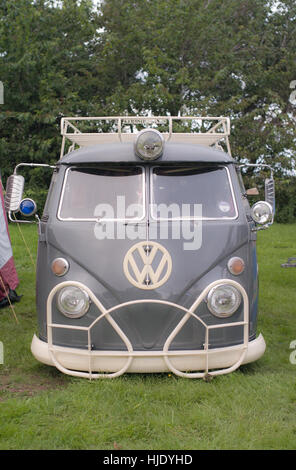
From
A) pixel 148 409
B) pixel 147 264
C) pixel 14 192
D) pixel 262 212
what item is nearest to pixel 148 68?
pixel 14 192

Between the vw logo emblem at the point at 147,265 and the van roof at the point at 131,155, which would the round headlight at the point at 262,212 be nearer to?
the van roof at the point at 131,155

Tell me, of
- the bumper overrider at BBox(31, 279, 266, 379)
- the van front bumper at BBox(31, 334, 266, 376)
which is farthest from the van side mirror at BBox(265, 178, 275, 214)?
the van front bumper at BBox(31, 334, 266, 376)

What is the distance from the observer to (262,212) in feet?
14.8

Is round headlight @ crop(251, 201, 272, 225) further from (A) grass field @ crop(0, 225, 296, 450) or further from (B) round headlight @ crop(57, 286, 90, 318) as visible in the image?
(B) round headlight @ crop(57, 286, 90, 318)

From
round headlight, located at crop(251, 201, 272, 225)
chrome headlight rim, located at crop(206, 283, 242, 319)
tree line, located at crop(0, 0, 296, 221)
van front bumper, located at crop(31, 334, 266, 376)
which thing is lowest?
van front bumper, located at crop(31, 334, 266, 376)

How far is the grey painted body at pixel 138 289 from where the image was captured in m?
4.06

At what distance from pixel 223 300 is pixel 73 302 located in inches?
49.2

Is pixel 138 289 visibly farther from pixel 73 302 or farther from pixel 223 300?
pixel 223 300

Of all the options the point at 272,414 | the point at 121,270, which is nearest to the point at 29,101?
the point at 121,270

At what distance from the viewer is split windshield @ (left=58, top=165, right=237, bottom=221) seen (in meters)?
4.50

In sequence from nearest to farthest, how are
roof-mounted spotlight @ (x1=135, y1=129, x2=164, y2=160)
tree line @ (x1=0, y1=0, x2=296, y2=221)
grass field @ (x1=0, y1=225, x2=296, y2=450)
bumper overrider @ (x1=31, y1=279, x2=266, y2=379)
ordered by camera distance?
grass field @ (x1=0, y1=225, x2=296, y2=450) → bumper overrider @ (x1=31, y1=279, x2=266, y2=379) → roof-mounted spotlight @ (x1=135, y1=129, x2=164, y2=160) → tree line @ (x1=0, y1=0, x2=296, y2=221)

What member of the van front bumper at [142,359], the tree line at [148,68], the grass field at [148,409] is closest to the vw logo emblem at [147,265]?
the van front bumper at [142,359]

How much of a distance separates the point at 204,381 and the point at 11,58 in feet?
51.9

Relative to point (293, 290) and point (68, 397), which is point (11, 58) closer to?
point (293, 290)
